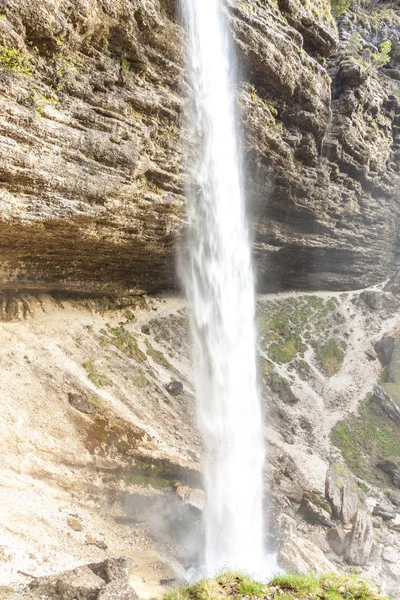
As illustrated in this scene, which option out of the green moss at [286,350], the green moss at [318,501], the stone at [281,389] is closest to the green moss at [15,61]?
the green moss at [318,501]

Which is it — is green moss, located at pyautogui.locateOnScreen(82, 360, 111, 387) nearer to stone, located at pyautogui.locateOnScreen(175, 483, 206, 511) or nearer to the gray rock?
stone, located at pyautogui.locateOnScreen(175, 483, 206, 511)

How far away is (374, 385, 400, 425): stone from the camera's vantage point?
84.3 ft

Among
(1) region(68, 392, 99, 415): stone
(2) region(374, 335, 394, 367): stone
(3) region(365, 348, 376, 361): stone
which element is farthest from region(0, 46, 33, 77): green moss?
(2) region(374, 335, 394, 367): stone

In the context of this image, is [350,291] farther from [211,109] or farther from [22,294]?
[22,294]

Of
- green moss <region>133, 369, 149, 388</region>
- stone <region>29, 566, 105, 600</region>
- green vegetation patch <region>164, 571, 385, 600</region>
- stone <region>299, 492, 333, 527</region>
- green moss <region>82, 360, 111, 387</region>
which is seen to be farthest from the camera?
green moss <region>133, 369, 149, 388</region>

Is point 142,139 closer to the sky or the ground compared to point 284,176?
closer to the ground

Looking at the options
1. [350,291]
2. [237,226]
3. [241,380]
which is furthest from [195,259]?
[350,291]

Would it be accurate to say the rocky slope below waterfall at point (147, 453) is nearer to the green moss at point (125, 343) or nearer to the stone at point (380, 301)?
the green moss at point (125, 343)

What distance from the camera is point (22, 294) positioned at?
18.6m

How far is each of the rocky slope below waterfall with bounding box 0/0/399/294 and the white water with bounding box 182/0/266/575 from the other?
1.26m

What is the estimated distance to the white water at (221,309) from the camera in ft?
50.7

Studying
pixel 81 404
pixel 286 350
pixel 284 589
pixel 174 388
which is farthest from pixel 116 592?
pixel 286 350

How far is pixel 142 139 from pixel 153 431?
13.0 meters

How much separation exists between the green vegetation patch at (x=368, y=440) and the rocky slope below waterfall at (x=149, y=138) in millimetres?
13557
